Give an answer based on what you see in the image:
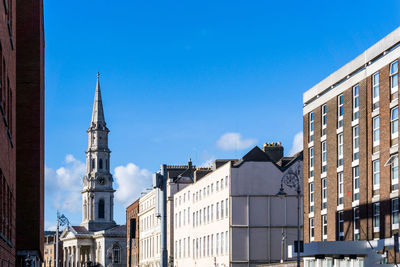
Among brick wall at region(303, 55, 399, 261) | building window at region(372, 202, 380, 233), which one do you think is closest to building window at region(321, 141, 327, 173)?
brick wall at region(303, 55, 399, 261)

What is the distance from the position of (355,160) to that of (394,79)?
7106mm

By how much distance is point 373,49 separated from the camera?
4541 centimetres

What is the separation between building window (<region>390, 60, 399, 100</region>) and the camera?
42.2 metres

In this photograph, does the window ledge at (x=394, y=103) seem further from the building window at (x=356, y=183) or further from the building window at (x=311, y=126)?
the building window at (x=311, y=126)

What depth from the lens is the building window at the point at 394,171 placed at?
42.0 m

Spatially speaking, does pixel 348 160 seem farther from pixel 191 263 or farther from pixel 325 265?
pixel 191 263

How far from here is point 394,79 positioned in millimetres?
42719

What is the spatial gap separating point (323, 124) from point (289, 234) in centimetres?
2592

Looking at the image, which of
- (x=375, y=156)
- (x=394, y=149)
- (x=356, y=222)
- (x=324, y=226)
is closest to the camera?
(x=394, y=149)

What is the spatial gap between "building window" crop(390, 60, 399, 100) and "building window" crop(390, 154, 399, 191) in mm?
3314

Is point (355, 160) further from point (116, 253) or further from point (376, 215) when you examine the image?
point (116, 253)

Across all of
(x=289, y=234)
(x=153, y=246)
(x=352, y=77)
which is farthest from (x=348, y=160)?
(x=153, y=246)

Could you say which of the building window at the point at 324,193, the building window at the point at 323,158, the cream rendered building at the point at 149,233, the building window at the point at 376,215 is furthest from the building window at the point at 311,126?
the cream rendered building at the point at 149,233

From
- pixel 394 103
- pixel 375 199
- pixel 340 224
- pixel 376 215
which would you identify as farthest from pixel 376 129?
pixel 340 224
